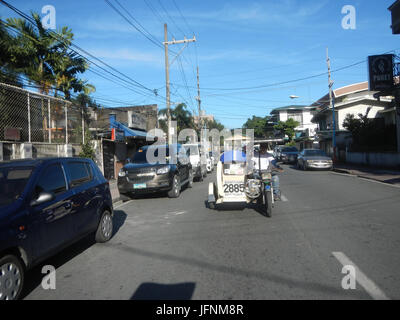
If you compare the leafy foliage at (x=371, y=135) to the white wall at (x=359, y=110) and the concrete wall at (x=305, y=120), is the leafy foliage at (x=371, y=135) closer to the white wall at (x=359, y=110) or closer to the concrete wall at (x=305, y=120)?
the white wall at (x=359, y=110)

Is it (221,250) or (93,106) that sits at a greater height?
(93,106)

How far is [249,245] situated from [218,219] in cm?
228

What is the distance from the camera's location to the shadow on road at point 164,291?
378 cm

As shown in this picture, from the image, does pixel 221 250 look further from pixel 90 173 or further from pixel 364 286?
pixel 90 173

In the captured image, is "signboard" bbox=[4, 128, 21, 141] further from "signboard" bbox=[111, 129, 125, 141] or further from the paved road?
"signboard" bbox=[111, 129, 125, 141]

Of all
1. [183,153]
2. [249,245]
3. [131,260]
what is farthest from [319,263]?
[183,153]

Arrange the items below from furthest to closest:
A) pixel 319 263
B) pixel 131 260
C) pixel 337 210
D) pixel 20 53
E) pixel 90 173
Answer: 1. pixel 20 53
2. pixel 337 210
3. pixel 90 173
4. pixel 131 260
5. pixel 319 263

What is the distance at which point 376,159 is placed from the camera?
902 inches

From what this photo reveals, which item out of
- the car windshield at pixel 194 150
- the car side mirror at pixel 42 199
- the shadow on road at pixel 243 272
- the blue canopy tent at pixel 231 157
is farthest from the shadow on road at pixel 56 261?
the car windshield at pixel 194 150

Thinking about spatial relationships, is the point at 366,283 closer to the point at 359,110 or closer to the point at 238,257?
the point at 238,257

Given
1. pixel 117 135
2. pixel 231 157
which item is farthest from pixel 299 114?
pixel 231 157

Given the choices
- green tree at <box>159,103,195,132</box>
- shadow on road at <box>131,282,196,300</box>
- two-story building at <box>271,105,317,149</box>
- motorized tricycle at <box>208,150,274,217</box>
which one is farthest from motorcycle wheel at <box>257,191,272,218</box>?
two-story building at <box>271,105,317,149</box>

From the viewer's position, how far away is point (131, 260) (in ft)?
17.2

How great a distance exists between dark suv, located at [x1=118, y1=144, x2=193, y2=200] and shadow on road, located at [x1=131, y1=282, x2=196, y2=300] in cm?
722
